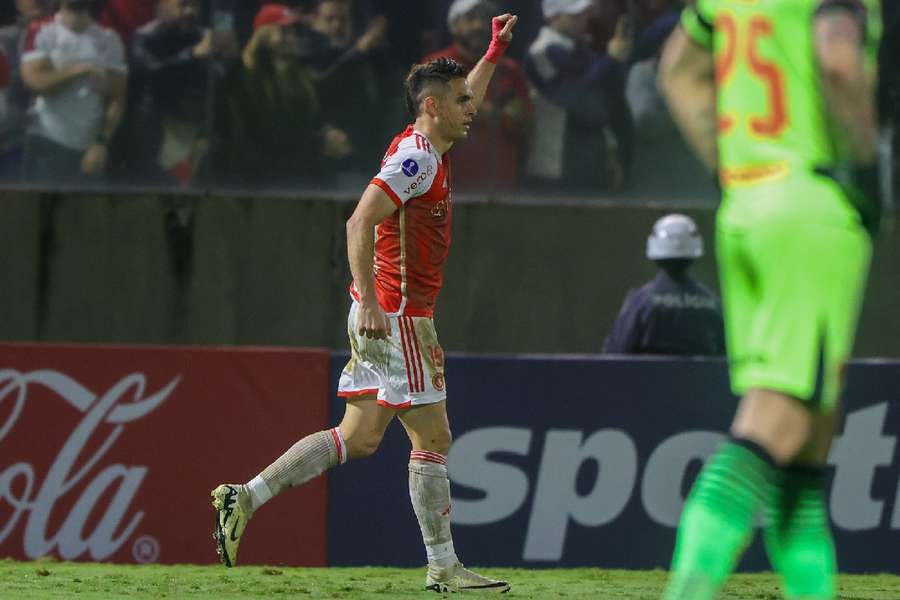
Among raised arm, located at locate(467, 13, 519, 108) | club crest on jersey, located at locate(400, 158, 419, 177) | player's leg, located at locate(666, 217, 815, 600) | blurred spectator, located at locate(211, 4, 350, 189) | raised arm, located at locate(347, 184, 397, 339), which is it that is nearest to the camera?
player's leg, located at locate(666, 217, 815, 600)

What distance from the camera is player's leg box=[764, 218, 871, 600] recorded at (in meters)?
4.17

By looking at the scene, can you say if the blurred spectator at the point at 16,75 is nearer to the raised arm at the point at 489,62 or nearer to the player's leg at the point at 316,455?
the raised arm at the point at 489,62

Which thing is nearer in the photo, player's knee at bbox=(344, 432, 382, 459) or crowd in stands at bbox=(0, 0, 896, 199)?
player's knee at bbox=(344, 432, 382, 459)

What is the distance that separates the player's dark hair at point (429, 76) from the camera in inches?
303

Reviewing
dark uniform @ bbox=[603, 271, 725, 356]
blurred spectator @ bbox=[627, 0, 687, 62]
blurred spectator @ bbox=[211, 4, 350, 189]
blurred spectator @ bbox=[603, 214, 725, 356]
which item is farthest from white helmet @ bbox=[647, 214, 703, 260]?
blurred spectator @ bbox=[211, 4, 350, 189]

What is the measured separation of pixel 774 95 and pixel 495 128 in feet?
28.5

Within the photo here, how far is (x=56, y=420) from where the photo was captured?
984 centimetres

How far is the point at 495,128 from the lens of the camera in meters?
13.0

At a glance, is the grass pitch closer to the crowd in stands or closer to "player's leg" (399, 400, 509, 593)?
"player's leg" (399, 400, 509, 593)

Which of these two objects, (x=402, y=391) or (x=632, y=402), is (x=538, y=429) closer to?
(x=632, y=402)

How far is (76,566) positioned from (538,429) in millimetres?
2629

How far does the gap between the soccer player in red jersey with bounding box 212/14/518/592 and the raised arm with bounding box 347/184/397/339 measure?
9.4 inches

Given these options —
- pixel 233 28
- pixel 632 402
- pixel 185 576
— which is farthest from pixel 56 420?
pixel 233 28

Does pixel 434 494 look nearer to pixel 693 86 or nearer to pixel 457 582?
pixel 457 582
